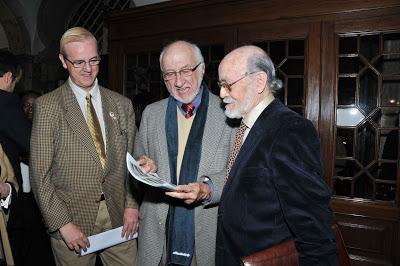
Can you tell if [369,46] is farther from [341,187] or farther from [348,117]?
[341,187]

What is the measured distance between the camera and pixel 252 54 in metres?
1.53

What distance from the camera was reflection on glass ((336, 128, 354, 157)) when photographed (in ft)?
9.77

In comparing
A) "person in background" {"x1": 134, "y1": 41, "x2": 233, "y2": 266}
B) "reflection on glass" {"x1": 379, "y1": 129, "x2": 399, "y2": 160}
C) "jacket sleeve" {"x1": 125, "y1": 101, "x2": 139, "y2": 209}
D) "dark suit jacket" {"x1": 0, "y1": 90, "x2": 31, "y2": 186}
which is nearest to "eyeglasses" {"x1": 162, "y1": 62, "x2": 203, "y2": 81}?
"person in background" {"x1": 134, "y1": 41, "x2": 233, "y2": 266}

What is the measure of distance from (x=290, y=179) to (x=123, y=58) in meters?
3.48

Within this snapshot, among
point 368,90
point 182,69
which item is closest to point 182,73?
point 182,69

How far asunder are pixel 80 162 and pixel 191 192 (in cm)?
76

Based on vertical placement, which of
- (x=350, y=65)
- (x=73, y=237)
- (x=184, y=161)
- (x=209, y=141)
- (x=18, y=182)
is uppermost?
(x=350, y=65)

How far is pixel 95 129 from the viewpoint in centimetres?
198

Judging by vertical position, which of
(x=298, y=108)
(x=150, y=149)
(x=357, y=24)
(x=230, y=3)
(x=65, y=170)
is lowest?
(x=65, y=170)

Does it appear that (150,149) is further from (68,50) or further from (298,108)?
(298,108)

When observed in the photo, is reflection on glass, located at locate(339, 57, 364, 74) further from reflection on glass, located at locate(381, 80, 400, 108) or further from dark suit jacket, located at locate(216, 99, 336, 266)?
dark suit jacket, located at locate(216, 99, 336, 266)

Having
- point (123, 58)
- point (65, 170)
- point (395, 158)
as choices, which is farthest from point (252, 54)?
point (123, 58)

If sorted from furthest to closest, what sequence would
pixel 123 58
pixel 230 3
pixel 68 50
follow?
1. pixel 123 58
2. pixel 230 3
3. pixel 68 50

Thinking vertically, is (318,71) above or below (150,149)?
above
